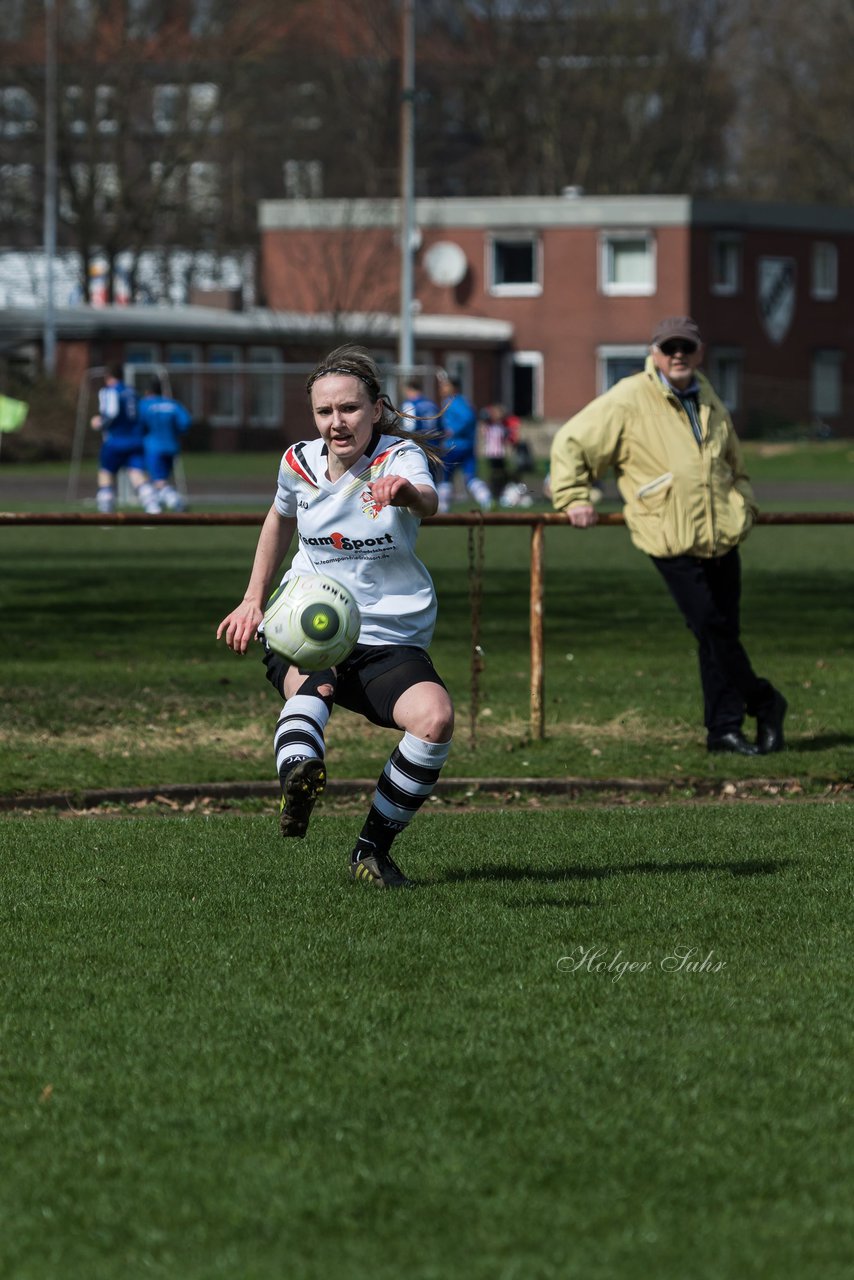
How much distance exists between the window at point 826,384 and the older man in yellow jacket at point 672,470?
180ft

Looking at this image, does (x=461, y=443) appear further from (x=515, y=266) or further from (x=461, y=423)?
(x=515, y=266)

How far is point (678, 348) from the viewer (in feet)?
33.5

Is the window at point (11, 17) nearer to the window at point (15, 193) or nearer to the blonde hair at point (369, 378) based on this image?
the window at point (15, 193)

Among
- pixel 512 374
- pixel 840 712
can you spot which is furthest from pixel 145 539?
pixel 512 374

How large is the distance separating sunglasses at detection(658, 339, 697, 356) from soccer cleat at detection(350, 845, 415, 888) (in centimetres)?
387

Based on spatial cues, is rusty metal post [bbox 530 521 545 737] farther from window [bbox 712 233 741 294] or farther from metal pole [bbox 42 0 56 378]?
window [bbox 712 233 741 294]

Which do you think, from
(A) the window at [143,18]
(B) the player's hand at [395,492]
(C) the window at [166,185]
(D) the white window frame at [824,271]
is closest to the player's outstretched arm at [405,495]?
(B) the player's hand at [395,492]

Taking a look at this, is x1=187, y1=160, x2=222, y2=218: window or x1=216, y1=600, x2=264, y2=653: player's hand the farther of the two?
x1=187, y1=160, x2=222, y2=218: window

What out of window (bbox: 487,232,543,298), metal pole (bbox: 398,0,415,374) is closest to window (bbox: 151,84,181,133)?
window (bbox: 487,232,543,298)

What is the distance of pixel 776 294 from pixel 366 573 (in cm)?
6035

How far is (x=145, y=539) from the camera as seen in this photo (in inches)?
1118

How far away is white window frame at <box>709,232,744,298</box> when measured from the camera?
63500 millimetres

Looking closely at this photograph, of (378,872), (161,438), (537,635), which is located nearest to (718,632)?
(537,635)

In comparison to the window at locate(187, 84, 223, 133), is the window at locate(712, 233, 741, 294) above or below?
below
